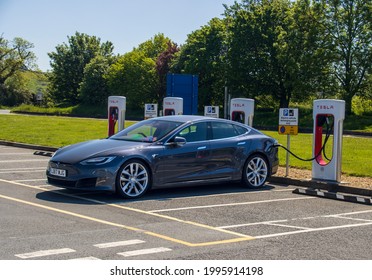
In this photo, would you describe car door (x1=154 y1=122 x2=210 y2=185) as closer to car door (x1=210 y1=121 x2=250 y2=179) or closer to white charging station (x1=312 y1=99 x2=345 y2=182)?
car door (x1=210 y1=121 x2=250 y2=179)

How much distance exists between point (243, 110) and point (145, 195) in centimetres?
457

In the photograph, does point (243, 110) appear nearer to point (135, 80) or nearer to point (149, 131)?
point (149, 131)

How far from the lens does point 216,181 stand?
1138 cm

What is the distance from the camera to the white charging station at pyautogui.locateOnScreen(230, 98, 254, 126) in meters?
14.3

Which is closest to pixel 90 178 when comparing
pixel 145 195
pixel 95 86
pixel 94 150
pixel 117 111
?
pixel 94 150

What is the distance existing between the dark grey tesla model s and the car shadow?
0.62ft

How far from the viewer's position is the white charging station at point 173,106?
15.8 meters

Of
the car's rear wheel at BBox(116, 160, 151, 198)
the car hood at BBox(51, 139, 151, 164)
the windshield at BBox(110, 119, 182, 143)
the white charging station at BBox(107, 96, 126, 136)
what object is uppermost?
the white charging station at BBox(107, 96, 126, 136)

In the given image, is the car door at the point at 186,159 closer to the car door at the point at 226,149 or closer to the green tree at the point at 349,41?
the car door at the point at 226,149

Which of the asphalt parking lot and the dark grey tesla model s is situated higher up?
the dark grey tesla model s

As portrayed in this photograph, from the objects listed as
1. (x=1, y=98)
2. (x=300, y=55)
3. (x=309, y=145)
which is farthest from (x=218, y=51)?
(x=1, y=98)

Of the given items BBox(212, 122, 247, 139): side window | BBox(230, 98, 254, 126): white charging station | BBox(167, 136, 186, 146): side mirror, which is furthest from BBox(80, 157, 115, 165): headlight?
BBox(230, 98, 254, 126): white charging station

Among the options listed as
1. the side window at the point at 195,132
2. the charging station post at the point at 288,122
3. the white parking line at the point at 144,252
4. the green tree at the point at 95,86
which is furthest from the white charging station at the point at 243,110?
the green tree at the point at 95,86

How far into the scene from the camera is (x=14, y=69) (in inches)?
3462
